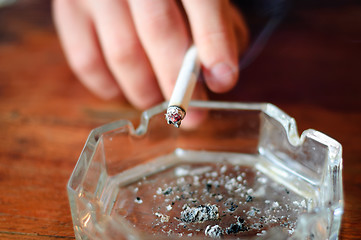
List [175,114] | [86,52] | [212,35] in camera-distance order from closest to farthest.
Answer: [175,114]
[212,35]
[86,52]

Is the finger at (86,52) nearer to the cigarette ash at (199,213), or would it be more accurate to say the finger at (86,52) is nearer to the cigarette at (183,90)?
the cigarette at (183,90)

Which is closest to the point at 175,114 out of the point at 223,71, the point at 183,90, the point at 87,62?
the point at 183,90

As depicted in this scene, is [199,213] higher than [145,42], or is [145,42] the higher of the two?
[145,42]

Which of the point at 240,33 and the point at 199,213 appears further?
the point at 240,33

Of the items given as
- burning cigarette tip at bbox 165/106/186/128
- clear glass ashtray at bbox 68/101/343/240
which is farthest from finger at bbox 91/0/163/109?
burning cigarette tip at bbox 165/106/186/128

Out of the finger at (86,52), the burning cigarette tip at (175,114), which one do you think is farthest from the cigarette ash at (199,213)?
the finger at (86,52)

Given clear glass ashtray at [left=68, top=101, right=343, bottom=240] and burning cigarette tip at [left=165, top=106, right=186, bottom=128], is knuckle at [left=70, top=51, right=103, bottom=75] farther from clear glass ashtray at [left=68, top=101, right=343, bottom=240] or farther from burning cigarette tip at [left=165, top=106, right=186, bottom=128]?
burning cigarette tip at [left=165, top=106, right=186, bottom=128]

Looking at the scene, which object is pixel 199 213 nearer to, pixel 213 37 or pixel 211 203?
pixel 211 203
